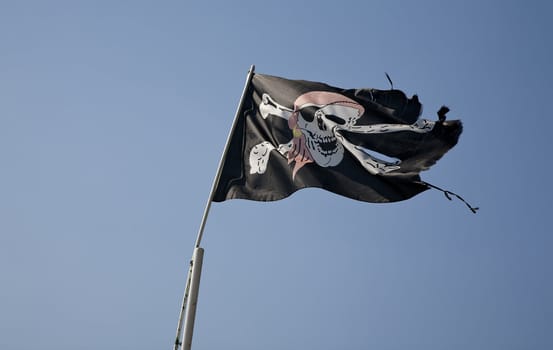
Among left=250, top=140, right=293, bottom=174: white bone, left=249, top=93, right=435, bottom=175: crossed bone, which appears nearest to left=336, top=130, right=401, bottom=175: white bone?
left=249, top=93, right=435, bottom=175: crossed bone

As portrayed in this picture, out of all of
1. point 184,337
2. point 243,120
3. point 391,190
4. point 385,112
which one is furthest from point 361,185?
point 184,337

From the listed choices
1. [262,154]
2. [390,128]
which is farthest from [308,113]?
[390,128]

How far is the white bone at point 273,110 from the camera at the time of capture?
13.0 m

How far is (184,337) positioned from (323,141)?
431 centimetres

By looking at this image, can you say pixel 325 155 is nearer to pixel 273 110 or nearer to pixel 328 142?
pixel 328 142

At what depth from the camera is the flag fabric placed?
1238cm

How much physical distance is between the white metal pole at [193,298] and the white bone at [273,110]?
9.64ft

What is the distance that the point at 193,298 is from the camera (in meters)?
11.3

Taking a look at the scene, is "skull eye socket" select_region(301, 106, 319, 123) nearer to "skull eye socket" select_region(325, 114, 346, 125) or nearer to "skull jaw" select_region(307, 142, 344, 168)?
"skull eye socket" select_region(325, 114, 346, 125)

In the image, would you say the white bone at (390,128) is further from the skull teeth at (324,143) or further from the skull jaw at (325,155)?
the skull jaw at (325,155)

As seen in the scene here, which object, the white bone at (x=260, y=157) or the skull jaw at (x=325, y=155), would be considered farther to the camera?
the skull jaw at (x=325, y=155)

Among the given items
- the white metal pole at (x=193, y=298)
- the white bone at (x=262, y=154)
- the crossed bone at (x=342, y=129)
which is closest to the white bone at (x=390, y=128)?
the crossed bone at (x=342, y=129)

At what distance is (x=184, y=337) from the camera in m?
11.1

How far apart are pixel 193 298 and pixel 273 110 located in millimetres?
3784
